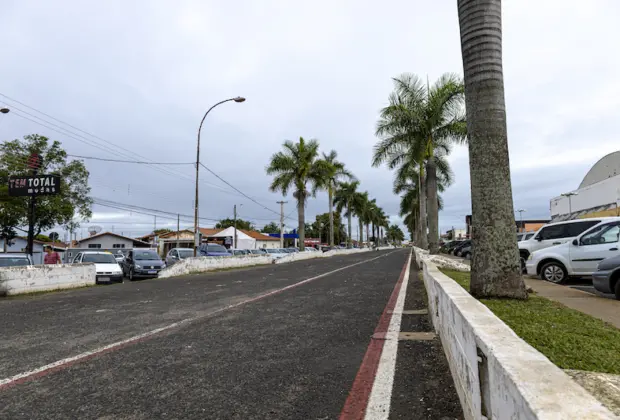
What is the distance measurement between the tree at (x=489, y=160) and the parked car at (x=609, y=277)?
2887mm

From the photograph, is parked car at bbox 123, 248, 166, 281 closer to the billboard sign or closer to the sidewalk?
the billboard sign

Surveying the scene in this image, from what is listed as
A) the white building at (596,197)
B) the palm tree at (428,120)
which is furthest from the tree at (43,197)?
the white building at (596,197)

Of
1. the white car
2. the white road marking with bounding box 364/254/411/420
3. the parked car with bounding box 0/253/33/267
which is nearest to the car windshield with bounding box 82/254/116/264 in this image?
the parked car with bounding box 0/253/33/267

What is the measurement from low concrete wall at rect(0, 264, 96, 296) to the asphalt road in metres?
4.15

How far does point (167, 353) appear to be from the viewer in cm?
506

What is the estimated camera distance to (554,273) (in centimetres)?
1233

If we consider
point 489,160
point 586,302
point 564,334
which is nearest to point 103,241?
point 489,160

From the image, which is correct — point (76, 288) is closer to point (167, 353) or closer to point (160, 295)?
point (160, 295)

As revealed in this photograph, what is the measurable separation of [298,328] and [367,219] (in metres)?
84.2

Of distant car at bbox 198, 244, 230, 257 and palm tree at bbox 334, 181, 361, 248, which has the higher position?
palm tree at bbox 334, 181, 361, 248

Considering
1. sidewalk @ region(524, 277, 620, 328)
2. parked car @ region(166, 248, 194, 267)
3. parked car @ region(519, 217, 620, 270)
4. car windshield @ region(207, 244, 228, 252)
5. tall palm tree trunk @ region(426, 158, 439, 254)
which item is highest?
tall palm tree trunk @ region(426, 158, 439, 254)

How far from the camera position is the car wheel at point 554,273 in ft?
39.9

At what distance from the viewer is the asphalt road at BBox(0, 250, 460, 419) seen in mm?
3477

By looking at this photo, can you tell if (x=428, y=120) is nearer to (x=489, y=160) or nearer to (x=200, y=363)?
(x=489, y=160)
